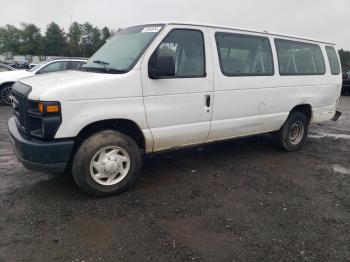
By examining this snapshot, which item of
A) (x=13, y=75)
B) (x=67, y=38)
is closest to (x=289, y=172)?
(x=13, y=75)

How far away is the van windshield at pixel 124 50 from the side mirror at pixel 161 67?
0.61 ft

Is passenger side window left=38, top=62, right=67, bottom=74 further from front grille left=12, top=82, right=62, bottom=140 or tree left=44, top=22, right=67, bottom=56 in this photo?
tree left=44, top=22, right=67, bottom=56

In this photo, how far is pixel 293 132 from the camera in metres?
6.20

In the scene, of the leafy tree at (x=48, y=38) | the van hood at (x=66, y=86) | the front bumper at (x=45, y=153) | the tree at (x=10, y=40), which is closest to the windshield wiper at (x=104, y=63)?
the van hood at (x=66, y=86)

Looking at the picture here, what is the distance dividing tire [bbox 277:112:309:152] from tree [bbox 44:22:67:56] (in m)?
87.5

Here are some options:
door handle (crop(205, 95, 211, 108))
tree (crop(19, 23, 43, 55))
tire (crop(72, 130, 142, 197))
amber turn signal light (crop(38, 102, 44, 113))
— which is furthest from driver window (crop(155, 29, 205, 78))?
tree (crop(19, 23, 43, 55))

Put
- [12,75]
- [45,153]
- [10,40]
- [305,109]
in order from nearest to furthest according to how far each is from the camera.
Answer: [45,153] → [305,109] → [12,75] → [10,40]

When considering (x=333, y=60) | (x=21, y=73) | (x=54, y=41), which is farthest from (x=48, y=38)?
(x=333, y=60)

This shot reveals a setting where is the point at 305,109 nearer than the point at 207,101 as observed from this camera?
No

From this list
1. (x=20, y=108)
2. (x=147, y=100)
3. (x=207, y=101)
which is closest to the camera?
(x=20, y=108)

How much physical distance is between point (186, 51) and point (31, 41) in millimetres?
99764

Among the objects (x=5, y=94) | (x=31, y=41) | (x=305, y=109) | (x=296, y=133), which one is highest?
(x=31, y=41)

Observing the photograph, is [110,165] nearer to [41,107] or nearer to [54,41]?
[41,107]

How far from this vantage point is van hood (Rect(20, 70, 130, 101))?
342 centimetres
